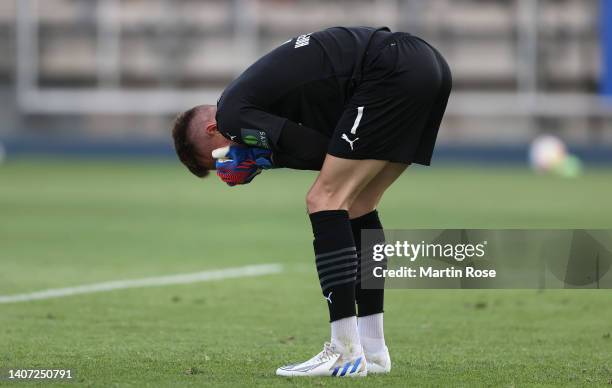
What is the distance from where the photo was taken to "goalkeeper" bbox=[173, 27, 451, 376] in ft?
16.5

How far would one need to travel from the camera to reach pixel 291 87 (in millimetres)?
5074

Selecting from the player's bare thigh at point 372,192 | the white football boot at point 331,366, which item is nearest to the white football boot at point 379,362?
the white football boot at point 331,366

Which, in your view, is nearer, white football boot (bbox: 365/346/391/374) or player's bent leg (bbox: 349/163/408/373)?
white football boot (bbox: 365/346/391/374)

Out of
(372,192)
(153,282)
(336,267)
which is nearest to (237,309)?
(153,282)

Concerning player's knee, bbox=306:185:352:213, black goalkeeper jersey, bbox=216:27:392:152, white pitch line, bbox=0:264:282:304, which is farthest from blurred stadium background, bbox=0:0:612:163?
player's knee, bbox=306:185:352:213

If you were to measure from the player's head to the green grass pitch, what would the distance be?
922 millimetres

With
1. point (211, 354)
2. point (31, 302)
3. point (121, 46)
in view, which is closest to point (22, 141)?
point (121, 46)

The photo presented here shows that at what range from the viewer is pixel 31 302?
7613 mm

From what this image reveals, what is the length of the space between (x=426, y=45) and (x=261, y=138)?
824mm

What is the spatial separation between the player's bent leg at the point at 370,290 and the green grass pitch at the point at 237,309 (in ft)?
0.61

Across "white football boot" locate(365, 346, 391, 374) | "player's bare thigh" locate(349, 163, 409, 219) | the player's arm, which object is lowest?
"white football boot" locate(365, 346, 391, 374)

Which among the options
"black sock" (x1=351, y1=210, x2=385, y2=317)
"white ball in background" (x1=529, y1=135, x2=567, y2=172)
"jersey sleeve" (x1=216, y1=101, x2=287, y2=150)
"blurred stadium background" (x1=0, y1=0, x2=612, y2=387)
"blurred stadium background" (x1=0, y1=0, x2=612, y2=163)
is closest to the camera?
"jersey sleeve" (x1=216, y1=101, x2=287, y2=150)

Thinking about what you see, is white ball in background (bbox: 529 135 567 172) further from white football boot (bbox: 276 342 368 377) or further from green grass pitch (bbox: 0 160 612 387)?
white football boot (bbox: 276 342 368 377)

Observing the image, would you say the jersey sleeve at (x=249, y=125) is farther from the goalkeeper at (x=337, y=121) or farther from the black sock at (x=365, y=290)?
the black sock at (x=365, y=290)
